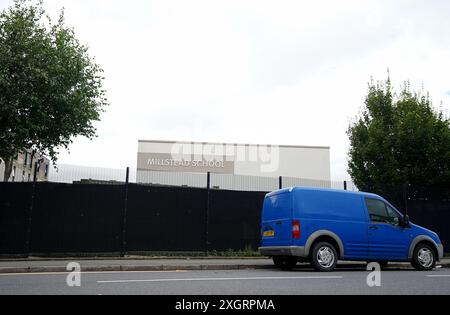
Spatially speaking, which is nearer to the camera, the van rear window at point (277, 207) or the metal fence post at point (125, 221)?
the van rear window at point (277, 207)

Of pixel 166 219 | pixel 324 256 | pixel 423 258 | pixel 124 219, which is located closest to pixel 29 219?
pixel 124 219

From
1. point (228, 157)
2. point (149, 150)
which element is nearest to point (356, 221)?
point (228, 157)

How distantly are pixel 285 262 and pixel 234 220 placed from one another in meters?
3.60

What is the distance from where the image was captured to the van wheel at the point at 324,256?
34.2ft

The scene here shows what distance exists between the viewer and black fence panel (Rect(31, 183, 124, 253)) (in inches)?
524

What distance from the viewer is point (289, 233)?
34.8 ft

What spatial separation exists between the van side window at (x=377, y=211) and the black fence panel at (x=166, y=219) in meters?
5.64

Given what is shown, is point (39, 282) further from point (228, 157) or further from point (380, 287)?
point (228, 157)

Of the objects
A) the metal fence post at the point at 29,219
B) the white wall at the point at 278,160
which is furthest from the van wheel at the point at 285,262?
the white wall at the point at 278,160

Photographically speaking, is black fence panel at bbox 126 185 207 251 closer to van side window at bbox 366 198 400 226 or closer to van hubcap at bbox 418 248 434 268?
van side window at bbox 366 198 400 226

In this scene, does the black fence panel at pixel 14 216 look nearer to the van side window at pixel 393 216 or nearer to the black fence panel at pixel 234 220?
the black fence panel at pixel 234 220

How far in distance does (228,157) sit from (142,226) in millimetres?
22904

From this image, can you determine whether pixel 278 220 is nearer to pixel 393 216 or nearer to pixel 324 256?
pixel 324 256

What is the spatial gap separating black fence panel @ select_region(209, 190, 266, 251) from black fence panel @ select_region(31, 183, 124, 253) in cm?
317
